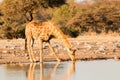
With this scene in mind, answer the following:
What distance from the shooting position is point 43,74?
1861 centimetres

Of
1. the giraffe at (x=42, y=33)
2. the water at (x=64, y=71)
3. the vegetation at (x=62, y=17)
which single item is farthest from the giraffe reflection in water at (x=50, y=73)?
the vegetation at (x=62, y=17)

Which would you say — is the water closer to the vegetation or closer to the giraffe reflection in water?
the giraffe reflection in water

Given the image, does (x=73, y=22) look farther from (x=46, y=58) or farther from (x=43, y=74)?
(x=43, y=74)

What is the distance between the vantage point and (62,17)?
69438mm

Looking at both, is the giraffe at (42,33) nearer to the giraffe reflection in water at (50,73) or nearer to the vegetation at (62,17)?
the giraffe reflection in water at (50,73)

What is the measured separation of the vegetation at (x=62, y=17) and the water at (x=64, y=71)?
665 centimetres

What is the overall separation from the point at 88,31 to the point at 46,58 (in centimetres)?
3280

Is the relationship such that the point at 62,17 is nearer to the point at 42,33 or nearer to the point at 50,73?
the point at 42,33

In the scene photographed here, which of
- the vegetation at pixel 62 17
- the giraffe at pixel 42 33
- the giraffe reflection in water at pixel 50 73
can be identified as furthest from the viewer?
the vegetation at pixel 62 17

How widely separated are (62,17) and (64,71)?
164 feet

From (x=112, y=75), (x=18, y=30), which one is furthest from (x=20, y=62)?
(x=18, y=30)

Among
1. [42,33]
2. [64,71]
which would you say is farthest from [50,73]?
[42,33]

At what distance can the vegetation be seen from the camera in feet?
94.3

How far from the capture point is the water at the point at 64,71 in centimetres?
1747
